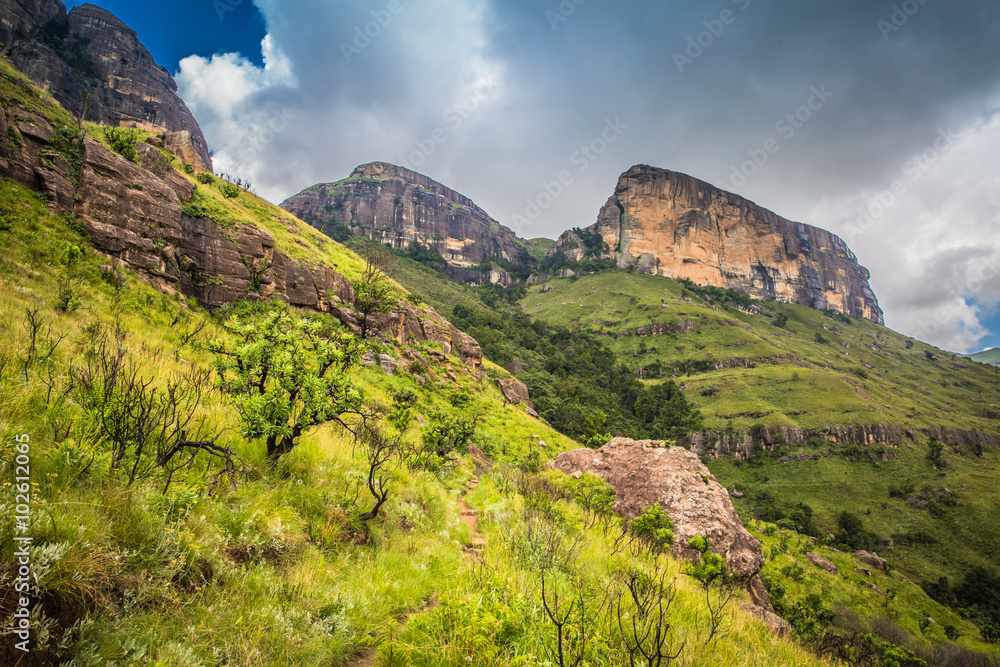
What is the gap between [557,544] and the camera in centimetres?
584

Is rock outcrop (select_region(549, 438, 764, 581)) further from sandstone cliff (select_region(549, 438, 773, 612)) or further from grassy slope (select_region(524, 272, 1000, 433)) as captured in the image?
grassy slope (select_region(524, 272, 1000, 433))

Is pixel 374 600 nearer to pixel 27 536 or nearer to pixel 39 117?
pixel 27 536

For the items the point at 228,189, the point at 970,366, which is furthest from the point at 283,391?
the point at 970,366

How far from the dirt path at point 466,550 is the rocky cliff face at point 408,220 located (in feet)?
508

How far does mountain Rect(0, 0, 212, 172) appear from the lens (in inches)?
2675

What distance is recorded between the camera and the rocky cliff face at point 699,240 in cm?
16312

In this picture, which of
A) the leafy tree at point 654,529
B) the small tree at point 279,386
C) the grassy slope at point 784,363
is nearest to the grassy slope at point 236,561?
the small tree at point 279,386

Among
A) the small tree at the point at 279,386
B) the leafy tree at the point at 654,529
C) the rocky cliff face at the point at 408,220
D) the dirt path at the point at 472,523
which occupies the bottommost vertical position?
the dirt path at the point at 472,523

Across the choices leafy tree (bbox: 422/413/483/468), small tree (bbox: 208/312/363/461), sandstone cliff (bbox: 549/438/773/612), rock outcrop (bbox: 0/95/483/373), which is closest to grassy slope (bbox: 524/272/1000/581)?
sandstone cliff (bbox: 549/438/773/612)

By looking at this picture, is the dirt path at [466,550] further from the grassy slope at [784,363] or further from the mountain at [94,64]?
the mountain at [94,64]

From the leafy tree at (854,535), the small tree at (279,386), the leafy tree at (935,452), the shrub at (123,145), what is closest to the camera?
the small tree at (279,386)

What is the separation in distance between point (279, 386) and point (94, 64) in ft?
457

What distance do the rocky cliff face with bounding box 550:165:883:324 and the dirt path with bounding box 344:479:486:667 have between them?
535ft

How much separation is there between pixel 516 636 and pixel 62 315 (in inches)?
397
